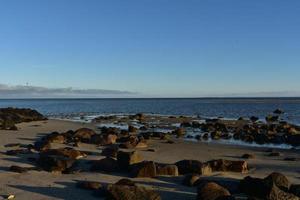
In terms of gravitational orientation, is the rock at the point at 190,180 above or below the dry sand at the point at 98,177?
above

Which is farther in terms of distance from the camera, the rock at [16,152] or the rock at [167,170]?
the rock at [16,152]

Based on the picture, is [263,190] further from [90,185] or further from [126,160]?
[126,160]

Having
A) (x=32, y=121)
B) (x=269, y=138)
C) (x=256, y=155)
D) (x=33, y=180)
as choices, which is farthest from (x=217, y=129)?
(x=33, y=180)

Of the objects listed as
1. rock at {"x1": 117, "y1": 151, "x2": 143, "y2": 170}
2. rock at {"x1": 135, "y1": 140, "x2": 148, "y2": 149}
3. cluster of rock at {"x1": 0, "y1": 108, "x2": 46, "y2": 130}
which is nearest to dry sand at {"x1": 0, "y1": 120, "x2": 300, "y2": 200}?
rock at {"x1": 117, "y1": 151, "x2": 143, "y2": 170}

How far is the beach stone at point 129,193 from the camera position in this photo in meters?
14.7

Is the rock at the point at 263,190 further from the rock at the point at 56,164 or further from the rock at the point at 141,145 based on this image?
the rock at the point at 141,145

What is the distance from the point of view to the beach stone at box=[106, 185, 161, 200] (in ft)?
48.3

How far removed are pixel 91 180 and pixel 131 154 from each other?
275 cm

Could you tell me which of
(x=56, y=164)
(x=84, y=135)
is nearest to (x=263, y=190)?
(x=56, y=164)

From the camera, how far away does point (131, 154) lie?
68.1 ft

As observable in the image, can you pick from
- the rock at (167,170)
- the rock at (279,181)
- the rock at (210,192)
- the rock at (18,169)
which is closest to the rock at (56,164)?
the rock at (18,169)

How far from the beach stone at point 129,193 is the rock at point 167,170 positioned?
14.3 feet

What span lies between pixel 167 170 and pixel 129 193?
4.85 m

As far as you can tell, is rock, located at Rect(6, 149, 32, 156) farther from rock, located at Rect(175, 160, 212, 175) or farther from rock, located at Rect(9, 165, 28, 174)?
rock, located at Rect(175, 160, 212, 175)
